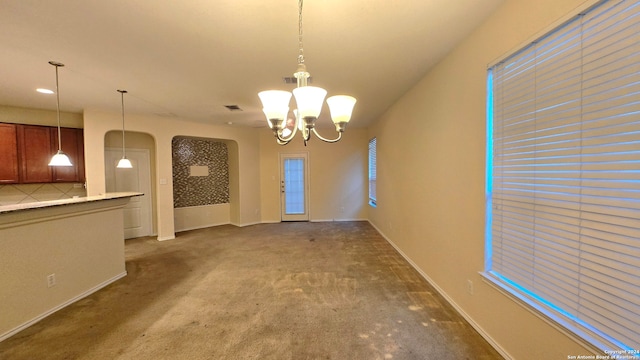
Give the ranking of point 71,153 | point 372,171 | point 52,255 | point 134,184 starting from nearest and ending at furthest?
point 52,255, point 71,153, point 134,184, point 372,171

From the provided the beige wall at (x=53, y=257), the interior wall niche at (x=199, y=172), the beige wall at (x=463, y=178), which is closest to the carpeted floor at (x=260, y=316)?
the beige wall at (x=53, y=257)

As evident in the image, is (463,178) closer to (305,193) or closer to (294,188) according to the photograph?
(305,193)

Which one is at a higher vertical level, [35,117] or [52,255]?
[35,117]

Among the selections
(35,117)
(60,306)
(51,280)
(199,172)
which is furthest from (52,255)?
(199,172)

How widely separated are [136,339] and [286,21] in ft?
9.42

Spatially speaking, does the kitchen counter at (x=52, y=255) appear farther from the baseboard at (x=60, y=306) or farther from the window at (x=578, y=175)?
the window at (x=578, y=175)

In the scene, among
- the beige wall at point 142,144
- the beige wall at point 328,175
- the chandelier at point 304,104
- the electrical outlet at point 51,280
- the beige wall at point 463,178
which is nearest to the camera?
the chandelier at point 304,104

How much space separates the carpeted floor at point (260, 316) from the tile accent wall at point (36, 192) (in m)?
A: 1.94

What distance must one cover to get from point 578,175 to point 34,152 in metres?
6.73

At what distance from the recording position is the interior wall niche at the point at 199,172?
565cm

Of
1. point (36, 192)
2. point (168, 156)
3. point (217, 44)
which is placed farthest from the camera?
point (168, 156)

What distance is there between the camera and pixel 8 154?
3754 millimetres

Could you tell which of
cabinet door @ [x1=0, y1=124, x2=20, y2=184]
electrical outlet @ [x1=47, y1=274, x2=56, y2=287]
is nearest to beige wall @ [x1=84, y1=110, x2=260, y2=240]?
cabinet door @ [x1=0, y1=124, x2=20, y2=184]

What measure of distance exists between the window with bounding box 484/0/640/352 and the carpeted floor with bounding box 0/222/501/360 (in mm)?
839
